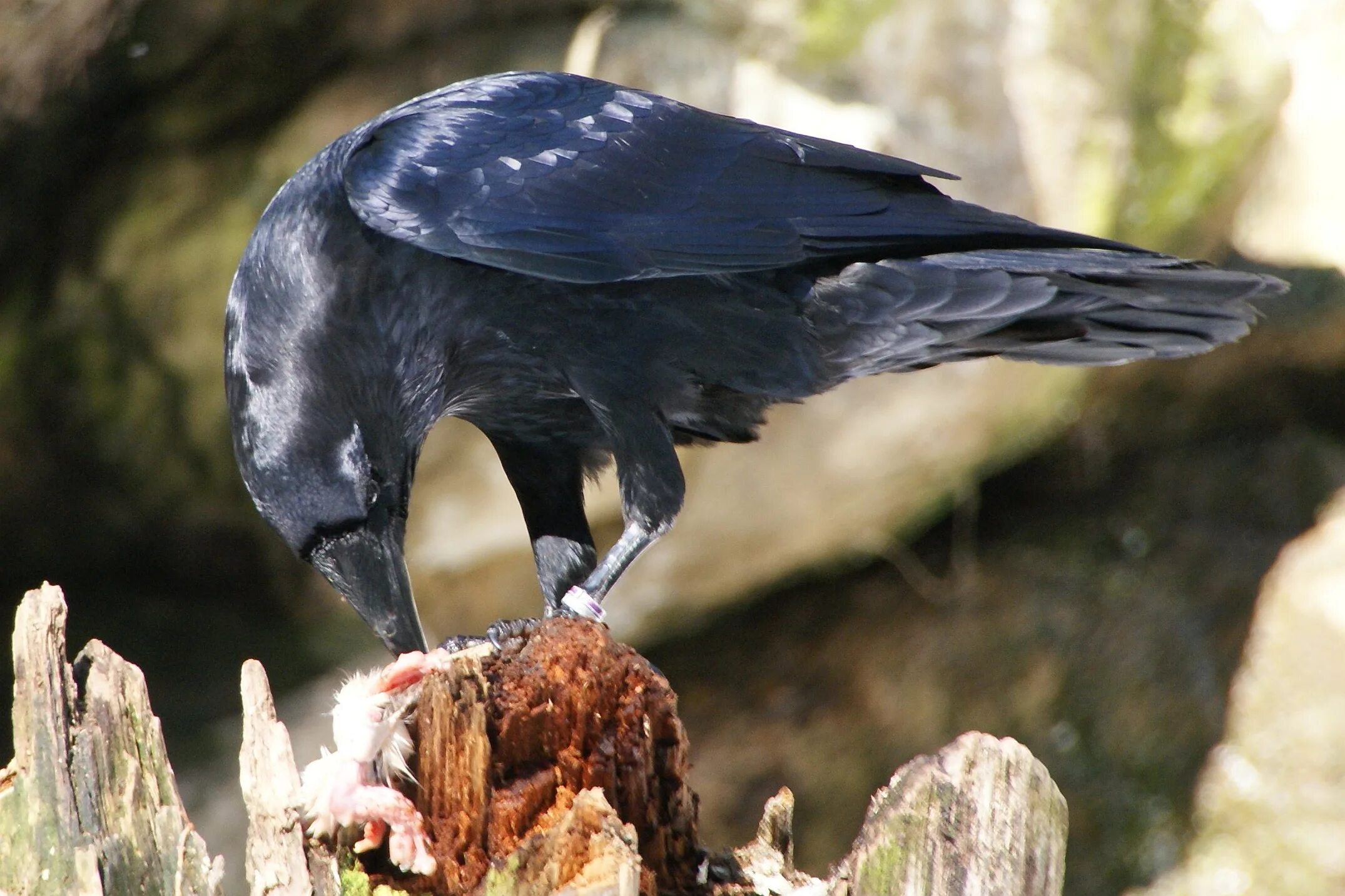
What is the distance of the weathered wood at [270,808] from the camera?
2209 mm

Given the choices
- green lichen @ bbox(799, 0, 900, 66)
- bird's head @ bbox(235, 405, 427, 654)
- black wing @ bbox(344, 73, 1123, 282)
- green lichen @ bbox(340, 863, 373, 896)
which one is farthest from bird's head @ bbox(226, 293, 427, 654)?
green lichen @ bbox(799, 0, 900, 66)

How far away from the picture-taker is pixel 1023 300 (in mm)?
3223

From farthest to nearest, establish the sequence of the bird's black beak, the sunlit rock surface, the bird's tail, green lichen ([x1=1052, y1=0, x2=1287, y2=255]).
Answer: the sunlit rock surface → green lichen ([x1=1052, y1=0, x2=1287, y2=255]) → the bird's tail → the bird's black beak

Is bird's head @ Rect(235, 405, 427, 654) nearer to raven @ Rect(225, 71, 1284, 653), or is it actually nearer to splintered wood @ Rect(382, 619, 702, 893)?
raven @ Rect(225, 71, 1284, 653)

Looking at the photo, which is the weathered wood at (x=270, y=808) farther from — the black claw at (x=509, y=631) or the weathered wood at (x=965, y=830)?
the weathered wood at (x=965, y=830)

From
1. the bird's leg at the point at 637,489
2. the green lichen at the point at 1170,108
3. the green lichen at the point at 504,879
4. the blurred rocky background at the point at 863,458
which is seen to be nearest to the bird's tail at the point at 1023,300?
the bird's leg at the point at 637,489

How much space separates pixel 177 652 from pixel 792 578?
3134mm

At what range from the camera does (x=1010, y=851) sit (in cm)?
214

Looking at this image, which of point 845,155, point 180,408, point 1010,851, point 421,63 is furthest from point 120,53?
point 1010,851

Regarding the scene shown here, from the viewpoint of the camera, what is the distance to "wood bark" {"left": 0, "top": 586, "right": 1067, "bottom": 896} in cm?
213

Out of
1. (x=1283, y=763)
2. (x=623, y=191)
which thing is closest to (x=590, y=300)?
(x=623, y=191)

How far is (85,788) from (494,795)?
71cm

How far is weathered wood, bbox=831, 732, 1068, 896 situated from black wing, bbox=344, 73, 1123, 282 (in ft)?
4.54

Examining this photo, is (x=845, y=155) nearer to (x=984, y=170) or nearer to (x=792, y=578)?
(x=984, y=170)
